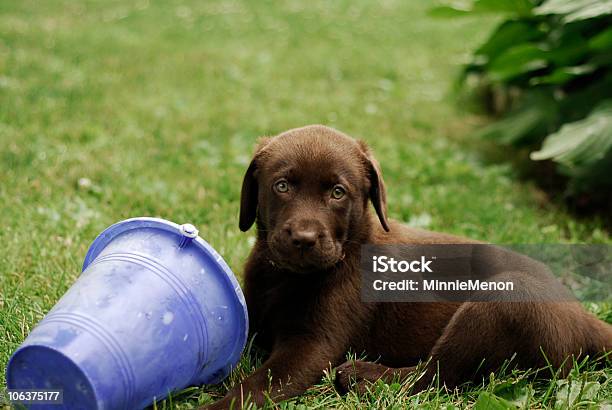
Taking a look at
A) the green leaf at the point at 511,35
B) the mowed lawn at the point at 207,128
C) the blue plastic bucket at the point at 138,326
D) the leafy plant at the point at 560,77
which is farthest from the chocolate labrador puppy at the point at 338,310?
the green leaf at the point at 511,35

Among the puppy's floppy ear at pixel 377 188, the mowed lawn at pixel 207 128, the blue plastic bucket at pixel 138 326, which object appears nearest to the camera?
the blue plastic bucket at pixel 138 326

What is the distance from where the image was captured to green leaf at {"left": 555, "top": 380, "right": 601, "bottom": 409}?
3062 mm

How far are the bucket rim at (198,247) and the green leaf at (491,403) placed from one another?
38.8 inches

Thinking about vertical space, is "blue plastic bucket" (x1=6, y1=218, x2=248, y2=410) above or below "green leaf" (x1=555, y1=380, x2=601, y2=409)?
above

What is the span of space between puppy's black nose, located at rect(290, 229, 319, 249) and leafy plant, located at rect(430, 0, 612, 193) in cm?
257

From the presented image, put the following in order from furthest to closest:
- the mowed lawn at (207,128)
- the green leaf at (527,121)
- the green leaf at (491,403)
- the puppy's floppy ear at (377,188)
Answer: the green leaf at (527,121) → the mowed lawn at (207,128) → the puppy's floppy ear at (377,188) → the green leaf at (491,403)

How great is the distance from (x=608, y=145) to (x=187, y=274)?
3.36 metres

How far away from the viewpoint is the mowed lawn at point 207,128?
4152mm

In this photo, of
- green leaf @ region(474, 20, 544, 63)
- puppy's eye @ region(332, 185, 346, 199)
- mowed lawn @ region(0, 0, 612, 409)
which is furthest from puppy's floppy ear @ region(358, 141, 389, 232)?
green leaf @ region(474, 20, 544, 63)

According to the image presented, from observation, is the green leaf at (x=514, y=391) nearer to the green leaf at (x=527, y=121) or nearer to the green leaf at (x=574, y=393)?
the green leaf at (x=574, y=393)

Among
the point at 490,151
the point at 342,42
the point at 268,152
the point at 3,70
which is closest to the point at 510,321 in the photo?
the point at 268,152

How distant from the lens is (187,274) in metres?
2.91

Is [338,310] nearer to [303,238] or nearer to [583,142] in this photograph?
[303,238]

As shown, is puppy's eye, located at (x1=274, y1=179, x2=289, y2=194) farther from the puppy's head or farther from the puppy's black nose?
the puppy's black nose
